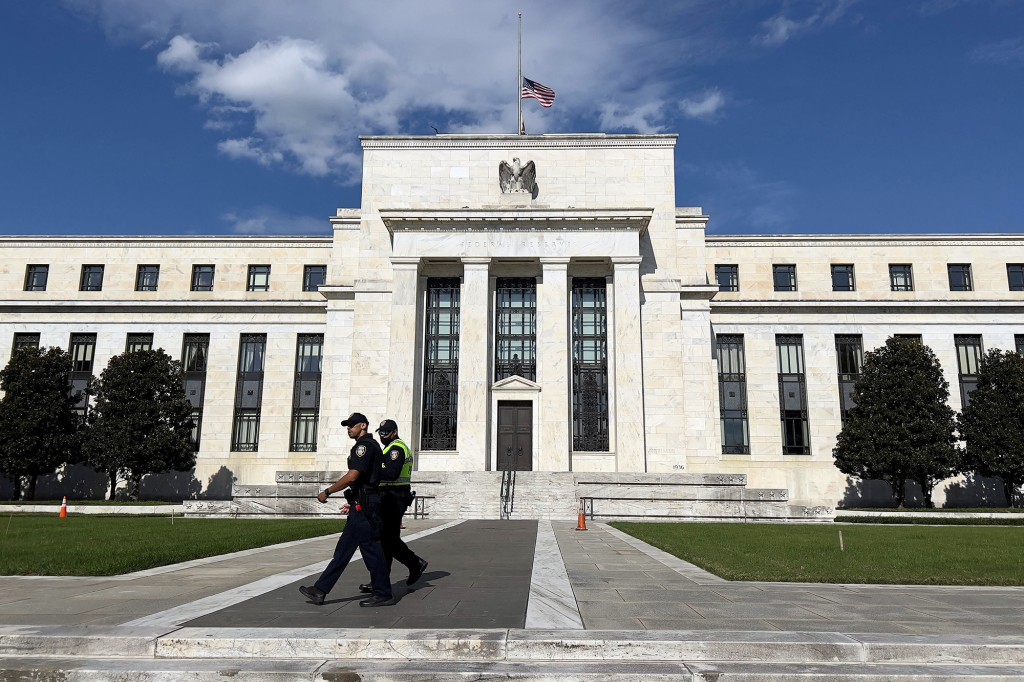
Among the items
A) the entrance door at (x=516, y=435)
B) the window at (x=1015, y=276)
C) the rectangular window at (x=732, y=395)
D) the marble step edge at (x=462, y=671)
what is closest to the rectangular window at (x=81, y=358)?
the entrance door at (x=516, y=435)

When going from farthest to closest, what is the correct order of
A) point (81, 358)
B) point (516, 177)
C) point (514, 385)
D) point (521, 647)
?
point (81, 358) → point (516, 177) → point (514, 385) → point (521, 647)

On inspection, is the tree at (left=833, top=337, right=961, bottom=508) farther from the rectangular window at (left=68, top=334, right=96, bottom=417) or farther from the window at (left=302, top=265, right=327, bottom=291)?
the rectangular window at (left=68, top=334, right=96, bottom=417)

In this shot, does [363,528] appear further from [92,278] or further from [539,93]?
[92,278]

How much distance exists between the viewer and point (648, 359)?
129 ft

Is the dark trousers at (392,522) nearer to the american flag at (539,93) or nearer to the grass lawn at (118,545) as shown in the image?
the grass lawn at (118,545)

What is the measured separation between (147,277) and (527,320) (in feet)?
87.8

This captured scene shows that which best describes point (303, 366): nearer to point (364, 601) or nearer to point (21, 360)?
point (21, 360)

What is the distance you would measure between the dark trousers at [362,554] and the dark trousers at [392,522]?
251 millimetres

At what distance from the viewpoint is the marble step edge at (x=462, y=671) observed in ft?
17.5

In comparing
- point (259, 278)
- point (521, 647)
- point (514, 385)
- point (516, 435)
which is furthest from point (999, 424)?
point (259, 278)

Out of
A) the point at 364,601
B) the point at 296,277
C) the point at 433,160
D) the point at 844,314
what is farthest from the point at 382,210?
the point at 364,601

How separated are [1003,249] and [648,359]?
85.4 ft

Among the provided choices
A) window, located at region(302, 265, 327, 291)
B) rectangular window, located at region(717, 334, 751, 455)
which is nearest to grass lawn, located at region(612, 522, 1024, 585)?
rectangular window, located at region(717, 334, 751, 455)

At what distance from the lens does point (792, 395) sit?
44969mm
